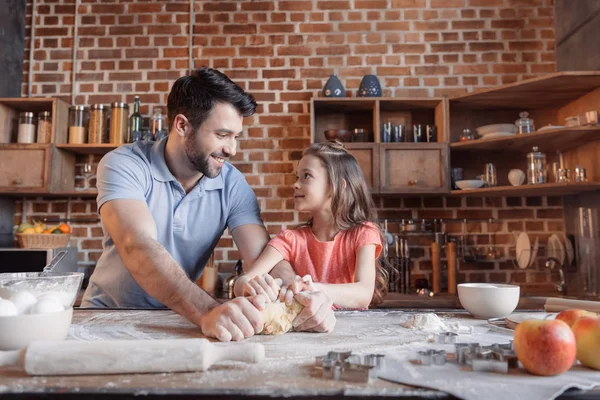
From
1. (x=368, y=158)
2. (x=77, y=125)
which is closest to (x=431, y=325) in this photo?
(x=368, y=158)

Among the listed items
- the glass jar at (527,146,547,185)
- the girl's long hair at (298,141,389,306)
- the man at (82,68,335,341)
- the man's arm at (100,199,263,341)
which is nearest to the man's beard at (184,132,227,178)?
the man at (82,68,335,341)

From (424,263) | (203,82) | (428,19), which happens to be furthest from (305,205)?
(428,19)

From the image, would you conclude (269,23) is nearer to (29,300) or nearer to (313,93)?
(313,93)

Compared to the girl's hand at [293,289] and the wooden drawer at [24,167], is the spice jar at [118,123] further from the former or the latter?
the girl's hand at [293,289]

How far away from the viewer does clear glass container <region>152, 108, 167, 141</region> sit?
2792mm

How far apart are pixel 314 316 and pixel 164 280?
389 millimetres

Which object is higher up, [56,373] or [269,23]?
[269,23]

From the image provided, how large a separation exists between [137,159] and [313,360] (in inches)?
42.7

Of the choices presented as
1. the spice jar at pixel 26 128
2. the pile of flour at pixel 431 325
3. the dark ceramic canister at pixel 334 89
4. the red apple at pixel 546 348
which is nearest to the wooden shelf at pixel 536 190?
the dark ceramic canister at pixel 334 89

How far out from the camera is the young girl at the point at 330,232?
63.0 inches

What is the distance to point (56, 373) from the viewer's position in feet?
2.02

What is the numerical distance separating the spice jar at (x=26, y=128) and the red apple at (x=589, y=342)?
3.03 meters

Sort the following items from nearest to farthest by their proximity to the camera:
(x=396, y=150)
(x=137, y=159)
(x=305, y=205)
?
1. (x=137, y=159)
2. (x=305, y=205)
3. (x=396, y=150)

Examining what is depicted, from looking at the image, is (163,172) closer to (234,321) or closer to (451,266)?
(234,321)
